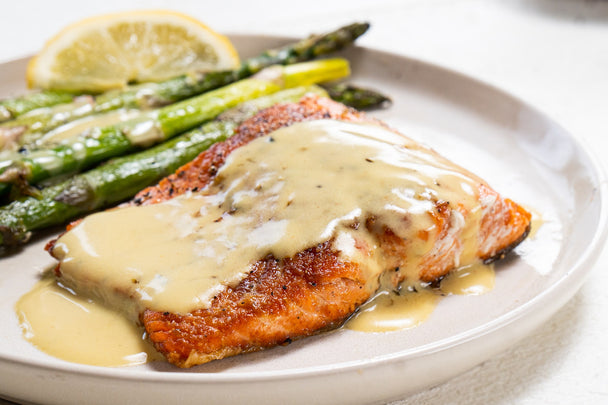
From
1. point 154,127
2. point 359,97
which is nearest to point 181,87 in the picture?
point 154,127

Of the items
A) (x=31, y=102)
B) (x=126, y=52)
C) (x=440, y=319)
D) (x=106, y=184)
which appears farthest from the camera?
(x=126, y=52)

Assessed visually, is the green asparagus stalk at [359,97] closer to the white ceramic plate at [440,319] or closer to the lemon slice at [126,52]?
the white ceramic plate at [440,319]

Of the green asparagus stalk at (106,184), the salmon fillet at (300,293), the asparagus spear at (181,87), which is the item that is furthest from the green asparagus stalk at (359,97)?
the salmon fillet at (300,293)

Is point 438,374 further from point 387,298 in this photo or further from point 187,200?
point 187,200

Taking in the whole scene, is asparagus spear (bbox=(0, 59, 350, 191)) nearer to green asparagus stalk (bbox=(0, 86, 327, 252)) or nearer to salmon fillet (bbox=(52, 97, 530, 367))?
green asparagus stalk (bbox=(0, 86, 327, 252))

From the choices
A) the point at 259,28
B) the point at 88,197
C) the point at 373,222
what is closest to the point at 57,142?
the point at 88,197

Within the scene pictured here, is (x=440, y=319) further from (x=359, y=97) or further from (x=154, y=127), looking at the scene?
(x=359, y=97)

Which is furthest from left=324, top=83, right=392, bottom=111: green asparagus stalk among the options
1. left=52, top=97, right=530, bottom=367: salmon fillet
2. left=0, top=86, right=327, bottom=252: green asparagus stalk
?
left=52, top=97, right=530, bottom=367: salmon fillet
